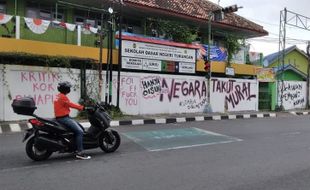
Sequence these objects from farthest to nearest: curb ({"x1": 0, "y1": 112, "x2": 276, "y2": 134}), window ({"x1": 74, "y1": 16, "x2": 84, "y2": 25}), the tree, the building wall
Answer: the tree → window ({"x1": 74, "y1": 16, "x2": 84, "y2": 25}) → the building wall → curb ({"x1": 0, "y1": 112, "x2": 276, "y2": 134})

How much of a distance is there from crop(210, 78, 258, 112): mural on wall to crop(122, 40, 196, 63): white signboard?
2.00 m

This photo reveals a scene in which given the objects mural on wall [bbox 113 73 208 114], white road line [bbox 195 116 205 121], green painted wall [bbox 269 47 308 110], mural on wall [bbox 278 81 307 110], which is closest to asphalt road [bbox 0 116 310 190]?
mural on wall [bbox 113 73 208 114]

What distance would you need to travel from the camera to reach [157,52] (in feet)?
70.0

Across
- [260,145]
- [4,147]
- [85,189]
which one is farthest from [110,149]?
[260,145]

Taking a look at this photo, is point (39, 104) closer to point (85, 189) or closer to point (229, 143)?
point (229, 143)

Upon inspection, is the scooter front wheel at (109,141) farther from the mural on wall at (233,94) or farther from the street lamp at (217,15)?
the mural on wall at (233,94)

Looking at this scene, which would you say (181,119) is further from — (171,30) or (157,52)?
(171,30)

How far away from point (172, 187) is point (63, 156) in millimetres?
3388

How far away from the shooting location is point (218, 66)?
25.0 m

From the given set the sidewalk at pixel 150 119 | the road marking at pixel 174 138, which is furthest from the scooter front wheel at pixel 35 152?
the sidewalk at pixel 150 119

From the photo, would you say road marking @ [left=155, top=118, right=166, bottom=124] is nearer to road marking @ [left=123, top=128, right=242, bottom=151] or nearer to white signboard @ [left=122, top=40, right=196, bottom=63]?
road marking @ [left=123, top=128, right=242, bottom=151]

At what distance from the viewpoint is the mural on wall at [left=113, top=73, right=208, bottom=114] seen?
19359 mm

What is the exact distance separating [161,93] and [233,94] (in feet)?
18.8

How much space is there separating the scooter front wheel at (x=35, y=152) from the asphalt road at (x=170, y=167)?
138 mm
